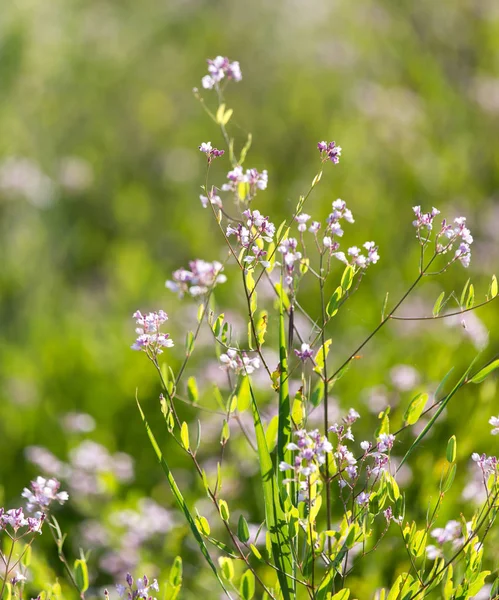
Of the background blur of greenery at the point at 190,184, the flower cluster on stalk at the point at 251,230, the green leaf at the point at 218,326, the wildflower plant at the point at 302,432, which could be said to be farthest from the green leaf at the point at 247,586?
the background blur of greenery at the point at 190,184

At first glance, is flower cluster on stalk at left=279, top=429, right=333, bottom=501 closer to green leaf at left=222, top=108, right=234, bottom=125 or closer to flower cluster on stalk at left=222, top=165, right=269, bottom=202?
flower cluster on stalk at left=222, top=165, right=269, bottom=202

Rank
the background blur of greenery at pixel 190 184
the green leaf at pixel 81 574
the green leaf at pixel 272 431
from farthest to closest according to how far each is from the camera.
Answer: the background blur of greenery at pixel 190 184 → the green leaf at pixel 272 431 → the green leaf at pixel 81 574

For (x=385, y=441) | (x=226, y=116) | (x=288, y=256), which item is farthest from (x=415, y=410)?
(x=226, y=116)

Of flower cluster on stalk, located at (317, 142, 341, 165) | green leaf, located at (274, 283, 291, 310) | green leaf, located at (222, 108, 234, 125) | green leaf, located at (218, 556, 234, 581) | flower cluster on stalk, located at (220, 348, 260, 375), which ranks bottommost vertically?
green leaf, located at (218, 556, 234, 581)

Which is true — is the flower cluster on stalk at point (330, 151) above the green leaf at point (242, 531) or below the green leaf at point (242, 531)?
above

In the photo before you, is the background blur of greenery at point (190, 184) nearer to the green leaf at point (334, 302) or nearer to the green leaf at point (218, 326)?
the green leaf at point (334, 302)

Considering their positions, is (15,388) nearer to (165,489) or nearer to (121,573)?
(165,489)

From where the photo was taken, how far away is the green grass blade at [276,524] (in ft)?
4.11

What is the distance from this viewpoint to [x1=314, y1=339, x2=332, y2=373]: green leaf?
123cm

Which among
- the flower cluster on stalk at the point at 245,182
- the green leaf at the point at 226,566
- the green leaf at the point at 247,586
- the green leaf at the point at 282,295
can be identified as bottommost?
the green leaf at the point at 247,586

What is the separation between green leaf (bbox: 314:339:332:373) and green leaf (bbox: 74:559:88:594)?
493 millimetres

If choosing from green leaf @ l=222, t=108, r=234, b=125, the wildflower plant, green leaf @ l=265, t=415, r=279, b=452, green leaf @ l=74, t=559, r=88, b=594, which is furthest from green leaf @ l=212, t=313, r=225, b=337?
green leaf @ l=74, t=559, r=88, b=594

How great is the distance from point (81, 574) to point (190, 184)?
4345mm

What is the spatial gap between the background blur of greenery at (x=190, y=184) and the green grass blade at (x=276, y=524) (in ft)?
2.03
